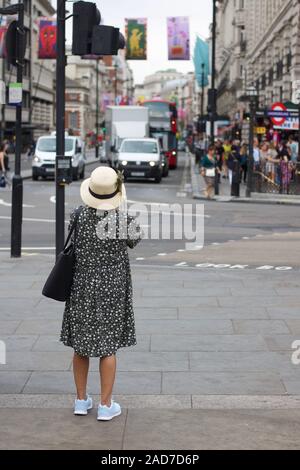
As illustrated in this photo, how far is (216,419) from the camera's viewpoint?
19.5ft

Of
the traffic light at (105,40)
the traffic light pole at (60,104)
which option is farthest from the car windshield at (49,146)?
the traffic light at (105,40)

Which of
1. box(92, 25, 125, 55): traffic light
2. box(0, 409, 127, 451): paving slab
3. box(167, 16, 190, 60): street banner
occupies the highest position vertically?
box(167, 16, 190, 60): street banner

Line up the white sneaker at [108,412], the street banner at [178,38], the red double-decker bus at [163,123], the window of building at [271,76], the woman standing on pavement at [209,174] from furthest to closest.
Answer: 1. the window of building at [271,76]
2. the street banner at [178,38]
3. the red double-decker bus at [163,123]
4. the woman standing on pavement at [209,174]
5. the white sneaker at [108,412]

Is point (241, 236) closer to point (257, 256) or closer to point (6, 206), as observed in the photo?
point (257, 256)

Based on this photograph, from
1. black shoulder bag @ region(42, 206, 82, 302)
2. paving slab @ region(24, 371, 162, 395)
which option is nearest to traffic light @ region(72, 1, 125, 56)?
paving slab @ region(24, 371, 162, 395)

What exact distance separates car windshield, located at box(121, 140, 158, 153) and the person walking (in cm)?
3364

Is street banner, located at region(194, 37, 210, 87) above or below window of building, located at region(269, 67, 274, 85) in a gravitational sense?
above

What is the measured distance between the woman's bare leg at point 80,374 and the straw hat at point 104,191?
0.96 meters

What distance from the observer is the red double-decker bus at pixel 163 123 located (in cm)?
5291

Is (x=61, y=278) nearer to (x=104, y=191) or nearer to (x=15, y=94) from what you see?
(x=104, y=191)

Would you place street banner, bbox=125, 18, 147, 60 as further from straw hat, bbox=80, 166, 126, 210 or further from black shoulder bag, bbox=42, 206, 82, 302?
black shoulder bag, bbox=42, 206, 82, 302

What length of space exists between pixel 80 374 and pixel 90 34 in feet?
20.3

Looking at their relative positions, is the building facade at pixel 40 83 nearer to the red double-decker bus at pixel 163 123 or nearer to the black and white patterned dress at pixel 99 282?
the red double-decker bus at pixel 163 123

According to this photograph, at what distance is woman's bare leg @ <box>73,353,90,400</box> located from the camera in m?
6.13
